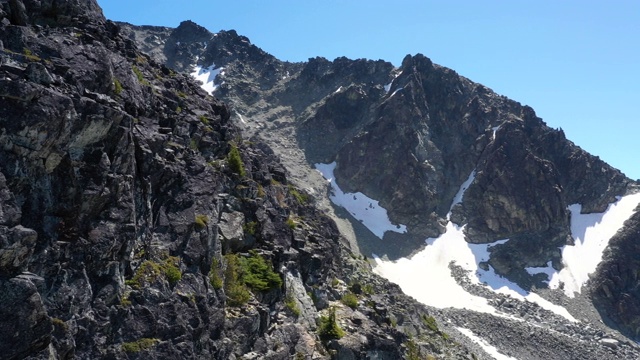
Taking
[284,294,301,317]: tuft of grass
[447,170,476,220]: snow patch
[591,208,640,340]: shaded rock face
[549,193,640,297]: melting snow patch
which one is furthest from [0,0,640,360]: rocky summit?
[447,170,476,220]: snow patch

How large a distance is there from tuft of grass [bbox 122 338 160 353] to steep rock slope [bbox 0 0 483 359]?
0.20 feet

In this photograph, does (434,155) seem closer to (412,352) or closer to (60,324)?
(412,352)

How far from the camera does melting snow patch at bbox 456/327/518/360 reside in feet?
250

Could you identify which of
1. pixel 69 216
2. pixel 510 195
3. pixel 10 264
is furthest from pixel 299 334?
pixel 510 195

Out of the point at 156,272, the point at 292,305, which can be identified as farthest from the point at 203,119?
the point at 156,272

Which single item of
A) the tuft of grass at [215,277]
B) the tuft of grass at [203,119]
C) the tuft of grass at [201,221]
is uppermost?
the tuft of grass at [203,119]

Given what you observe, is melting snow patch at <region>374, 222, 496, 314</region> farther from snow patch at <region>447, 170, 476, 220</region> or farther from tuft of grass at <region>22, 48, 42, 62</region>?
tuft of grass at <region>22, 48, 42, 62</region>

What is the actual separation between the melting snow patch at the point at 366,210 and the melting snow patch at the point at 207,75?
2583 inches

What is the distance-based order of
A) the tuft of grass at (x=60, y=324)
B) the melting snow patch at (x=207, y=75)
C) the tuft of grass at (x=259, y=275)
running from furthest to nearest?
1. the melting snow patch at (x=207, y=75)
2. the tuft of grass at (x=259, y=275)
3. the tuft of grass at (x=60, y=324)

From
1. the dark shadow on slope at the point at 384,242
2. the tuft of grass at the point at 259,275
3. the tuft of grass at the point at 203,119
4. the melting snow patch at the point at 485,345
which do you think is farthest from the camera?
the dark shadow on slope at the point at 384,242

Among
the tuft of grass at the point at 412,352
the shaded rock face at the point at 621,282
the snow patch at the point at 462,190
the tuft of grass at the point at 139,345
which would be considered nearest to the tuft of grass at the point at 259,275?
the tuft of grass at the point at 139,345

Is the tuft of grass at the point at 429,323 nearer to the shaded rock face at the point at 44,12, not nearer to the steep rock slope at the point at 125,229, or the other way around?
the steep rock slope at the point at 125,229

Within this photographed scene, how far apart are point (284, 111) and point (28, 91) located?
15913 centimetres

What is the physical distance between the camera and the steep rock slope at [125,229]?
17641 millimetres
